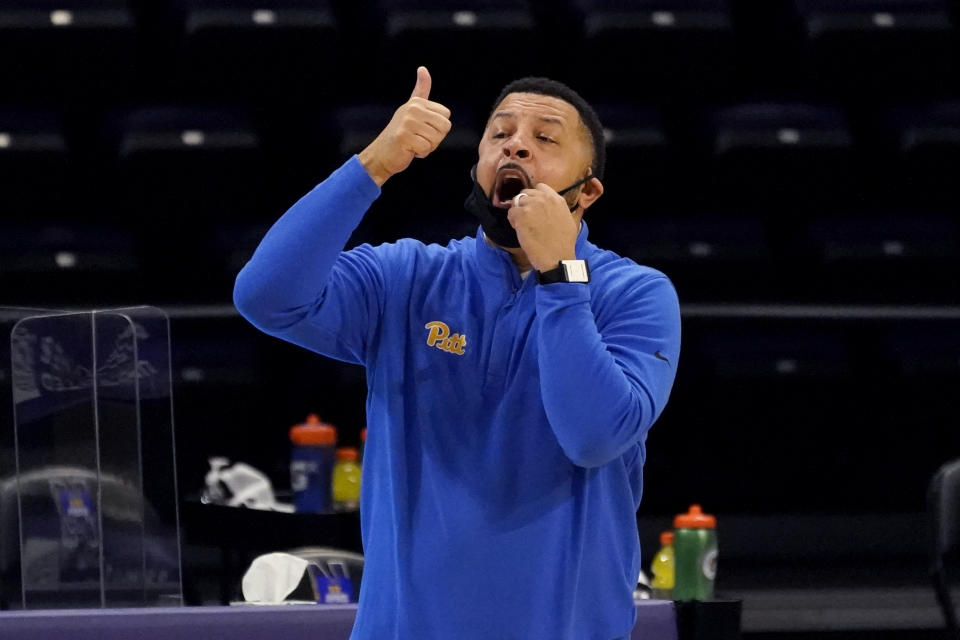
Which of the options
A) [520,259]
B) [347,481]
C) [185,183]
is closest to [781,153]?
[347,481]

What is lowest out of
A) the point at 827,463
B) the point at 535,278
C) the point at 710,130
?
the point at 827,463

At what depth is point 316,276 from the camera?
1731 mm

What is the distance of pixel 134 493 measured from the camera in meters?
3.01

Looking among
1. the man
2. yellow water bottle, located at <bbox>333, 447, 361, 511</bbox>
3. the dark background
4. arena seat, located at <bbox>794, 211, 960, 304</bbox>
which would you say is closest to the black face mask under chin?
the man

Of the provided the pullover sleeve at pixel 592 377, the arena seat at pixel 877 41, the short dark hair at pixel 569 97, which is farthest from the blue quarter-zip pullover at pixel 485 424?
the arena seat at pixel 877 41

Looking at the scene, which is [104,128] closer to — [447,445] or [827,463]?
[827,463]

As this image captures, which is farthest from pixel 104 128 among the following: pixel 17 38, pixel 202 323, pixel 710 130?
pixel 710 130

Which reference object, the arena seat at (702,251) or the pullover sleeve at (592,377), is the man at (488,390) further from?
the arena seat at (702,251)

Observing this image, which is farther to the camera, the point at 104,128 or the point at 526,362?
the point at 104,128

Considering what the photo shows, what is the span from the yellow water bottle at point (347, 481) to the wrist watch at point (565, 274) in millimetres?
2530

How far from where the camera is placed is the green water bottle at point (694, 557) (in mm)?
3176

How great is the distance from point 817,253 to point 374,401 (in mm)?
3534

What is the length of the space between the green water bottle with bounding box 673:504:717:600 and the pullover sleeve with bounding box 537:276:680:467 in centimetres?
146

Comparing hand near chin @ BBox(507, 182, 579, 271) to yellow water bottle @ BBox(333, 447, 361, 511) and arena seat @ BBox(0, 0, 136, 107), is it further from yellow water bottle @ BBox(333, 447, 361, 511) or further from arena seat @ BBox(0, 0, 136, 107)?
arena seat @ BBox(0, 0, 136, 107)
